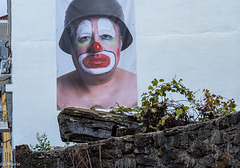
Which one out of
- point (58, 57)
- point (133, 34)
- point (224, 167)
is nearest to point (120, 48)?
point (133, 34)

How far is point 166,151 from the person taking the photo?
13.0ft

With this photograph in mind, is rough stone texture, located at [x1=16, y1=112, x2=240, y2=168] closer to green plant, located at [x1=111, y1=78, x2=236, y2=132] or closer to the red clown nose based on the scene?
green plant, located at [x1=111, y1=78, x2=236, y2=132]

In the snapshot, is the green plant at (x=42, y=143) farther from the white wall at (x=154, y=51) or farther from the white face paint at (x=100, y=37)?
the white face paint at (x=100, y=37)

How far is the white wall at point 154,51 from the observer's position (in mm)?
10125

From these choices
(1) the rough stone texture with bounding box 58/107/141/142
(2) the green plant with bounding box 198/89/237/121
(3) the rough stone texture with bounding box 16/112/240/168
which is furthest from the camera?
(1) the rough stone texture with bounding box 58/107/141/142

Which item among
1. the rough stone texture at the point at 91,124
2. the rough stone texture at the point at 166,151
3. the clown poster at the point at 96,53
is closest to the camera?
the rough stone texture at the point at 166,151

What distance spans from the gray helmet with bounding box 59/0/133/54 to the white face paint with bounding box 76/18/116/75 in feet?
0.58

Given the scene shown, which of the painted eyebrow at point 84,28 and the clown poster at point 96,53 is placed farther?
the painted eyebrow at point 84,28

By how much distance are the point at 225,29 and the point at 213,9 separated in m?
0.55

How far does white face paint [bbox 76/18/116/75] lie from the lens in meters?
10.4

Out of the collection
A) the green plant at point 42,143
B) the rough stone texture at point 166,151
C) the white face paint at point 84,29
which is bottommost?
the green plant at point 42,143

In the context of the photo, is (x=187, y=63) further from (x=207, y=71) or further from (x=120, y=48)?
(x=120, y=48)

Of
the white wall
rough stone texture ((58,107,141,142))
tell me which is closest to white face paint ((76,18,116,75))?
the white wall

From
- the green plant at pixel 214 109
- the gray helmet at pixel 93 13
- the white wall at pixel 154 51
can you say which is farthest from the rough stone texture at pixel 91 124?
the gray helmet at pixel 93 13
